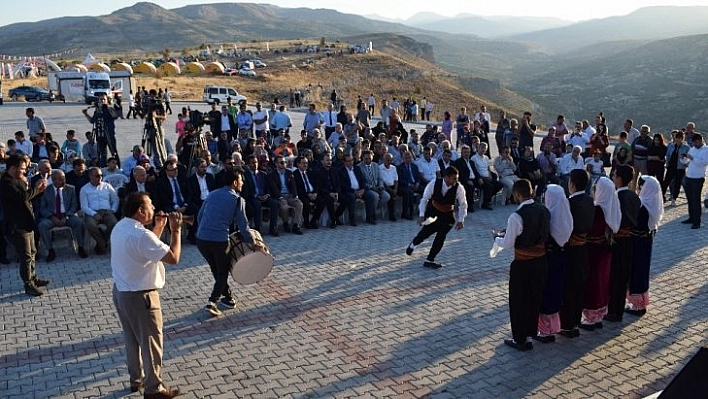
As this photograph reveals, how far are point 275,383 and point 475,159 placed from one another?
30.9 ft

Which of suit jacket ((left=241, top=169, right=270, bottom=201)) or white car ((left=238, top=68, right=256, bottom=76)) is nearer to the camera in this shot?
suit jacket ((left=241, top=169, right=270, bottom=201))

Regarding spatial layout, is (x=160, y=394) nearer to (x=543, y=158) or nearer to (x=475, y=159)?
(x=475, y=159)

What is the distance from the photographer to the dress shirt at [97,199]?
35.4 ft

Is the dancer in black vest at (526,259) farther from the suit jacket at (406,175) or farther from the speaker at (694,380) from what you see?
the suit jacket at (406,175)

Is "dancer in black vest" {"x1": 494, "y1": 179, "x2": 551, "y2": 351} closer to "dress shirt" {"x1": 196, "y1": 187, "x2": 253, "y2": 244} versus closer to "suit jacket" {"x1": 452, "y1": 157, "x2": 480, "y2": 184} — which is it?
"dress shirt" {"x1": 196, "y1": 187, "x2": 253, "y2": 244}

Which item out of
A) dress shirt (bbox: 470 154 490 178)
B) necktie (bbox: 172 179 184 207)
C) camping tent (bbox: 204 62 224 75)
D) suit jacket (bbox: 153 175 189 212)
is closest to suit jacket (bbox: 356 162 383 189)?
dress shirt (bbox: 470 154 490 178)

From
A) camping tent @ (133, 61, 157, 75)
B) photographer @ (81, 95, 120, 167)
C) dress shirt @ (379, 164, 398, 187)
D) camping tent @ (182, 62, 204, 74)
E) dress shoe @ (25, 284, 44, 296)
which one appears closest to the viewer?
dress shoe @ (25, 284, 44, 296)

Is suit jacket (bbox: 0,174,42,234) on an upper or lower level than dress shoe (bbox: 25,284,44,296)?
upper

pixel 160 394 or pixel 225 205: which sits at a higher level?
pixel 225 205

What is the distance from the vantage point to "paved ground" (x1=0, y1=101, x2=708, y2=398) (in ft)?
20.9

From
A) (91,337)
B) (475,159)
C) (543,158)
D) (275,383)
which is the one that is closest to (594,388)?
(275,383)

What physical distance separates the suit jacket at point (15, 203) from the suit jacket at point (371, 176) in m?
6.56

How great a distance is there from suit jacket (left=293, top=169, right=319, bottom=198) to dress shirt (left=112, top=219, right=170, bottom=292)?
689 centimetres

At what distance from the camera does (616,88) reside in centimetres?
9119
